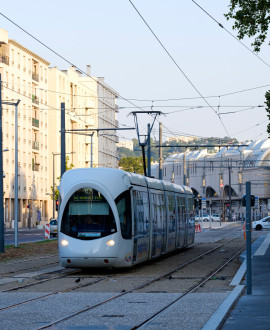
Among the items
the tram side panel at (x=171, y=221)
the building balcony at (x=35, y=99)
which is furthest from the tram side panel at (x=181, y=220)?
the building balcony at (x=35, y=99)

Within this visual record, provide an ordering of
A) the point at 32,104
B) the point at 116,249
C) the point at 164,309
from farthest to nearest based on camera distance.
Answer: the point at 32,104, the point at 116,249, the point at 164,309

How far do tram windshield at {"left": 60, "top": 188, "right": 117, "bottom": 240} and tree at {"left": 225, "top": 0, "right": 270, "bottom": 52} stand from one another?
19.3ft

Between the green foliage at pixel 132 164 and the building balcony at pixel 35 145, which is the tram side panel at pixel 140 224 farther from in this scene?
the green foliage at pixel 132 164

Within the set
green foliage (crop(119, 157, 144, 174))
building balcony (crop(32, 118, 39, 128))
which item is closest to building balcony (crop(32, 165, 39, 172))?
building balcony (crop(32, 118, 39, 128))

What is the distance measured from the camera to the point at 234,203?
175500 mm

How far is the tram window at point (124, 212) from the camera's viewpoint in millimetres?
24172

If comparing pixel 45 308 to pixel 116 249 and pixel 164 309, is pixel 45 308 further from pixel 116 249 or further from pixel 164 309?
pixel 116 249

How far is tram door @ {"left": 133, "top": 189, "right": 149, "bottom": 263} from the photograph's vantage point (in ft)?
83.0

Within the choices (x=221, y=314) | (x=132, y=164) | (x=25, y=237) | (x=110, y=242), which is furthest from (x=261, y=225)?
(x=132, y=164)

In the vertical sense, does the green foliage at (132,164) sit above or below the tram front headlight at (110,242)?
above

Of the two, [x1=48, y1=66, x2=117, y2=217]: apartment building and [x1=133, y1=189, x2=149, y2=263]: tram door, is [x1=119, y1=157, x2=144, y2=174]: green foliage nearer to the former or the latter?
[x1=48, y1=66, x2=117, y2=217]: apartment building

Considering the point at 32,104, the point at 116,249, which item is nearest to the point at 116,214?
the point at 116,249

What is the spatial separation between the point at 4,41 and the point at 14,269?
66716mm

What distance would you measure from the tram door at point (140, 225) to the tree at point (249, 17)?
5.49 metres
